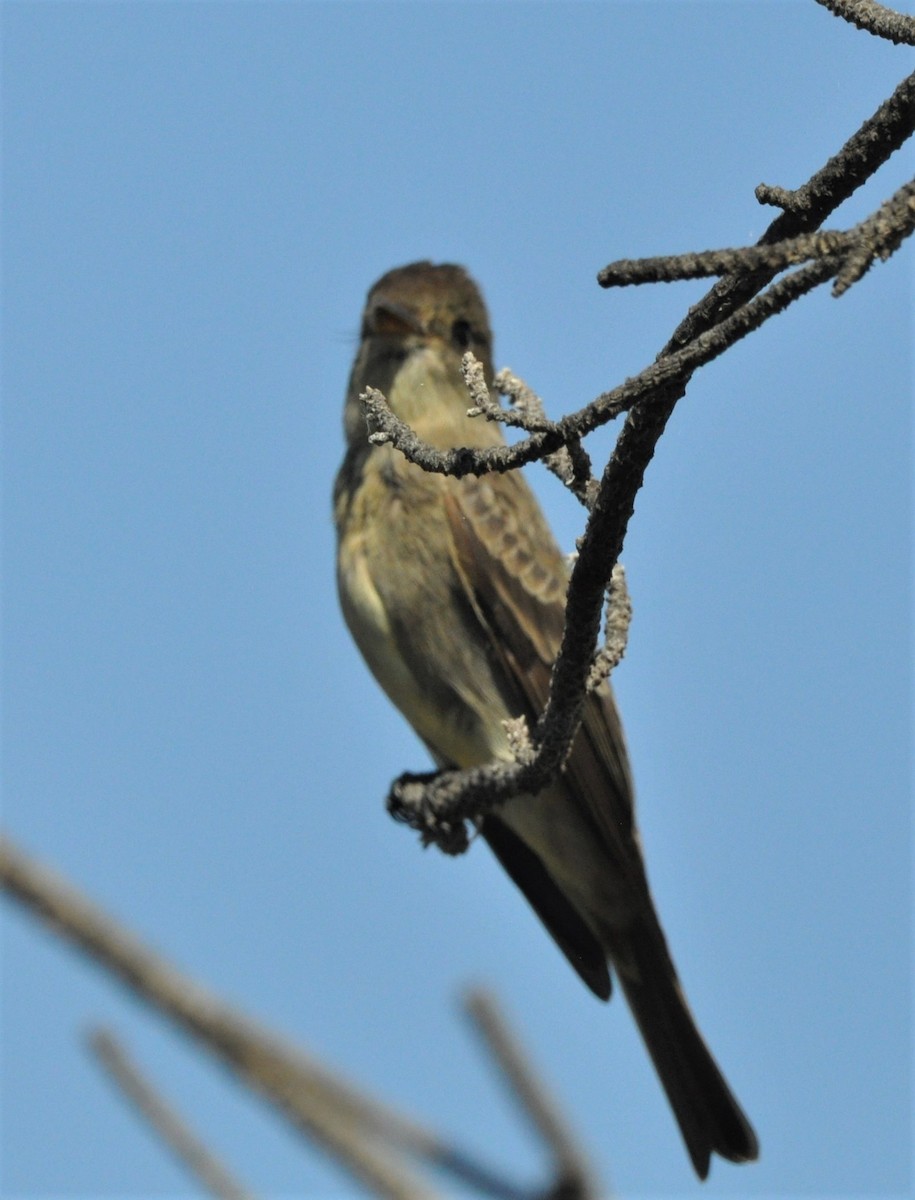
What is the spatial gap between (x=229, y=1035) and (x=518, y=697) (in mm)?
2601

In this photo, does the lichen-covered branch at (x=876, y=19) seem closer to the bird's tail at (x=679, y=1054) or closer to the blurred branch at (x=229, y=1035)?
the blurred branch at (x=229, y=1035)

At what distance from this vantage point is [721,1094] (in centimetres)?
587

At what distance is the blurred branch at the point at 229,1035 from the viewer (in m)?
3.26

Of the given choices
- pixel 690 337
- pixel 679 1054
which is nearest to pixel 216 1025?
pixel 690 337

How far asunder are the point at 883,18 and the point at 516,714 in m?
3.39

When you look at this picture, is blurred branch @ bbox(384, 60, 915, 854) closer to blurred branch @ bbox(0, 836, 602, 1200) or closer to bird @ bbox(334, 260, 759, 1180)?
blurred branch @ bbox(0, 836, 602, 1200)

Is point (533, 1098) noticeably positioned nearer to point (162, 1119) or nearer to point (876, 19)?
point (162, 1119)

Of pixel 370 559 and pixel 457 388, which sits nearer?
pixel 370 559

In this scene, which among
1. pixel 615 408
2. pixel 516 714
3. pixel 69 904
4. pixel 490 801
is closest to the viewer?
pixel 615 408

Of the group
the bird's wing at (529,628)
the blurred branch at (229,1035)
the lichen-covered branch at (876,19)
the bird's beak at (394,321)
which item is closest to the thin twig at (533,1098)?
the blurred branch at (229,1035)

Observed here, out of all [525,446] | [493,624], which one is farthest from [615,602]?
[493,624]

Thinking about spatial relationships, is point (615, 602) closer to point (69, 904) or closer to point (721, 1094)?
point (69, 904)

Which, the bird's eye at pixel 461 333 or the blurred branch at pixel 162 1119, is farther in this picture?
the bird's eye at pixel 461 333

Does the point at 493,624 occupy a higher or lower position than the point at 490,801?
higher
